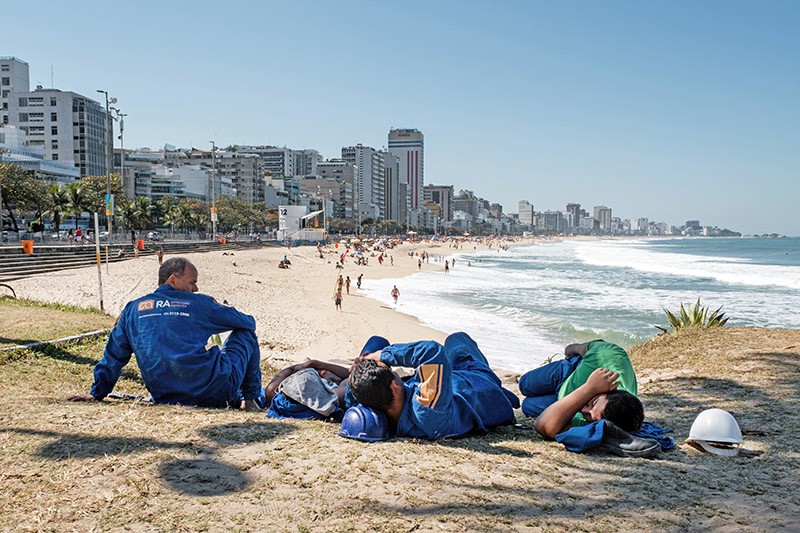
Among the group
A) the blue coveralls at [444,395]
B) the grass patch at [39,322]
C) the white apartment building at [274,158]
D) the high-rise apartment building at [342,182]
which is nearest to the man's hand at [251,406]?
the blue coveralls at [444,395]

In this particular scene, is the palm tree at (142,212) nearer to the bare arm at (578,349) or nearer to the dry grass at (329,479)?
the dry grass at (329,479)

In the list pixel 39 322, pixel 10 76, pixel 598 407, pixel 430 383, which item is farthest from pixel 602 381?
pixel 10 76

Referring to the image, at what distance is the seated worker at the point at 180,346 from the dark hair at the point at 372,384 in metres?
1.05

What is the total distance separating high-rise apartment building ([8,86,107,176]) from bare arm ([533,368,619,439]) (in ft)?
333

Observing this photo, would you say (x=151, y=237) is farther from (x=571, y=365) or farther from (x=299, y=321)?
(x=571, y=365)

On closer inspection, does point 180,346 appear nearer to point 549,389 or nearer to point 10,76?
point 549,389

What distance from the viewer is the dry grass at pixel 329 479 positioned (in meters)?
2.65

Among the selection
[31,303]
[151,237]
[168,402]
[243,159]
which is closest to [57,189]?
[151,237]

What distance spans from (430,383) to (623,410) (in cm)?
127

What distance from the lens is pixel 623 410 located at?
3.81 meters

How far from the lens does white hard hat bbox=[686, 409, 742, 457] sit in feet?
12.4

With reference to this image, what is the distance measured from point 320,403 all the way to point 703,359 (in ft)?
18.2

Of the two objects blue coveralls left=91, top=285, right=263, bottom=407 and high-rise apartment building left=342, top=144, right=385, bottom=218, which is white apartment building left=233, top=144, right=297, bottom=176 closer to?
high-rise apartment building left=342, top=144, right=385, bottom=218

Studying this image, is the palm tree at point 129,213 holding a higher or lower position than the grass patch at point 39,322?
higher
